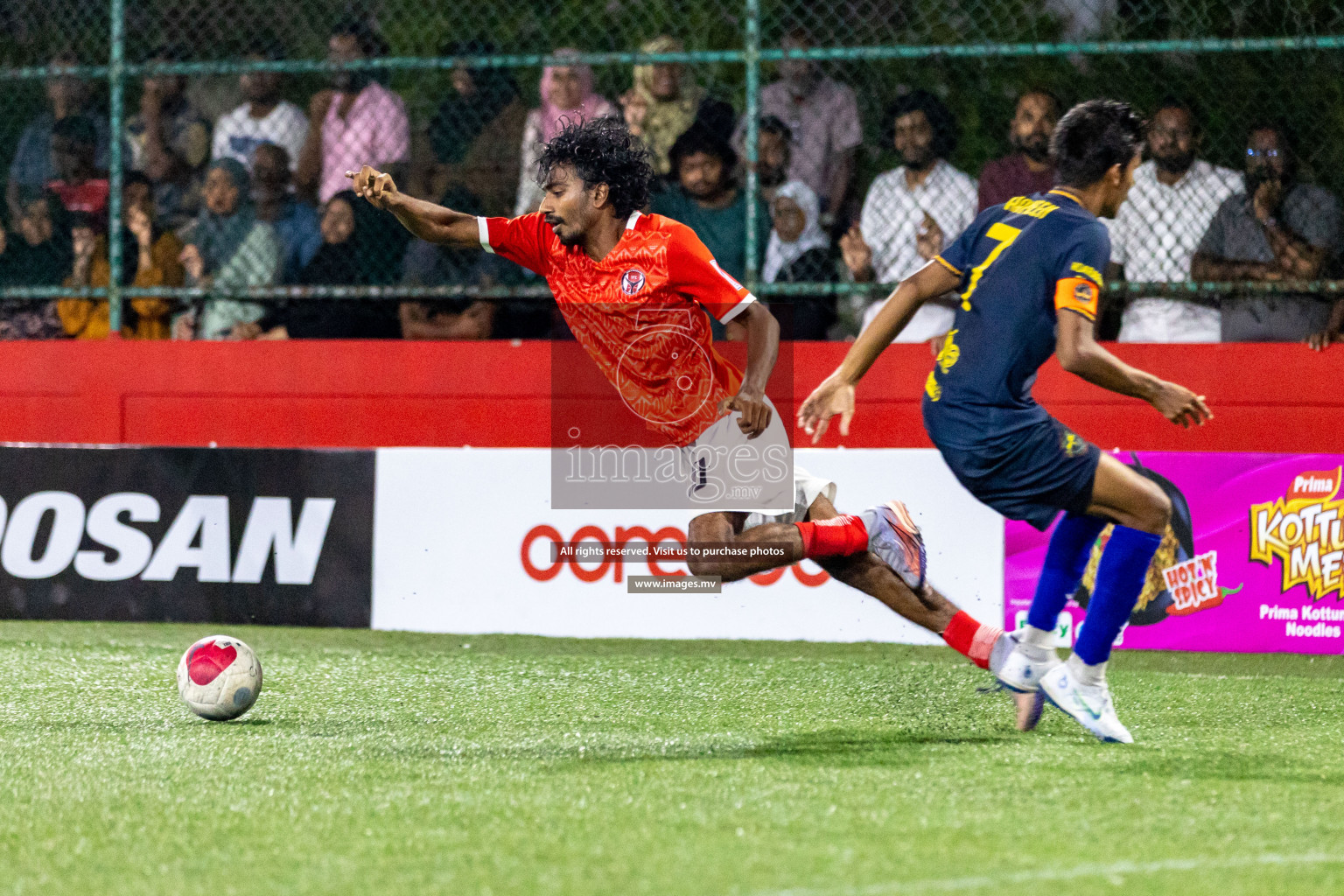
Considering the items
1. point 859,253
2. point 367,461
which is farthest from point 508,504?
point 859,253

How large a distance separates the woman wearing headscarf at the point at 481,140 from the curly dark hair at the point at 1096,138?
4.50 m

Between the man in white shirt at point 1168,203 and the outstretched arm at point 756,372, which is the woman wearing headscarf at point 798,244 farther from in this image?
the outstretched arm at point 756,372

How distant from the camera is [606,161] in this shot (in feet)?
18.9

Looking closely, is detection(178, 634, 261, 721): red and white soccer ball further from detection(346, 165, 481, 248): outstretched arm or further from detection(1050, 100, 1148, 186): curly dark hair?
detection(1050, 100, 1148, 186): curly dark hair

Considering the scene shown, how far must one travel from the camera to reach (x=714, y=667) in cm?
683

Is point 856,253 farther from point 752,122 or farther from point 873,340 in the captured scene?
point 873,340

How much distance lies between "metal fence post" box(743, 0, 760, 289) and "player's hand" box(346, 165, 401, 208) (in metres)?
2.92

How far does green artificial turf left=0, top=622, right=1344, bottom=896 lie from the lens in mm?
Answer: 3457

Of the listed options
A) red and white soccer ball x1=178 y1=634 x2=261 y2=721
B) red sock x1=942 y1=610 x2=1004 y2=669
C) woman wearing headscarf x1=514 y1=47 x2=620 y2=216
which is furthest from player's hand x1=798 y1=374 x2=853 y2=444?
woman wearing headscarf x1=514 y1=47 x2=620 y2=216

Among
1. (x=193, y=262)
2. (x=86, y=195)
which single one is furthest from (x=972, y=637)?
(x=86, y=195)

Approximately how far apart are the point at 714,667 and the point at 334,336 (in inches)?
143

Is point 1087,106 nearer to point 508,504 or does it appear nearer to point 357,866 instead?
point 357,866

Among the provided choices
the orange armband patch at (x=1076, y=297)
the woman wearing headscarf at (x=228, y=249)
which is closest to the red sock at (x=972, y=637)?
the orange armband patch at (x=1076, y=297)

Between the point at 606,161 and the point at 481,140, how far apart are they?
3464 millimetres
